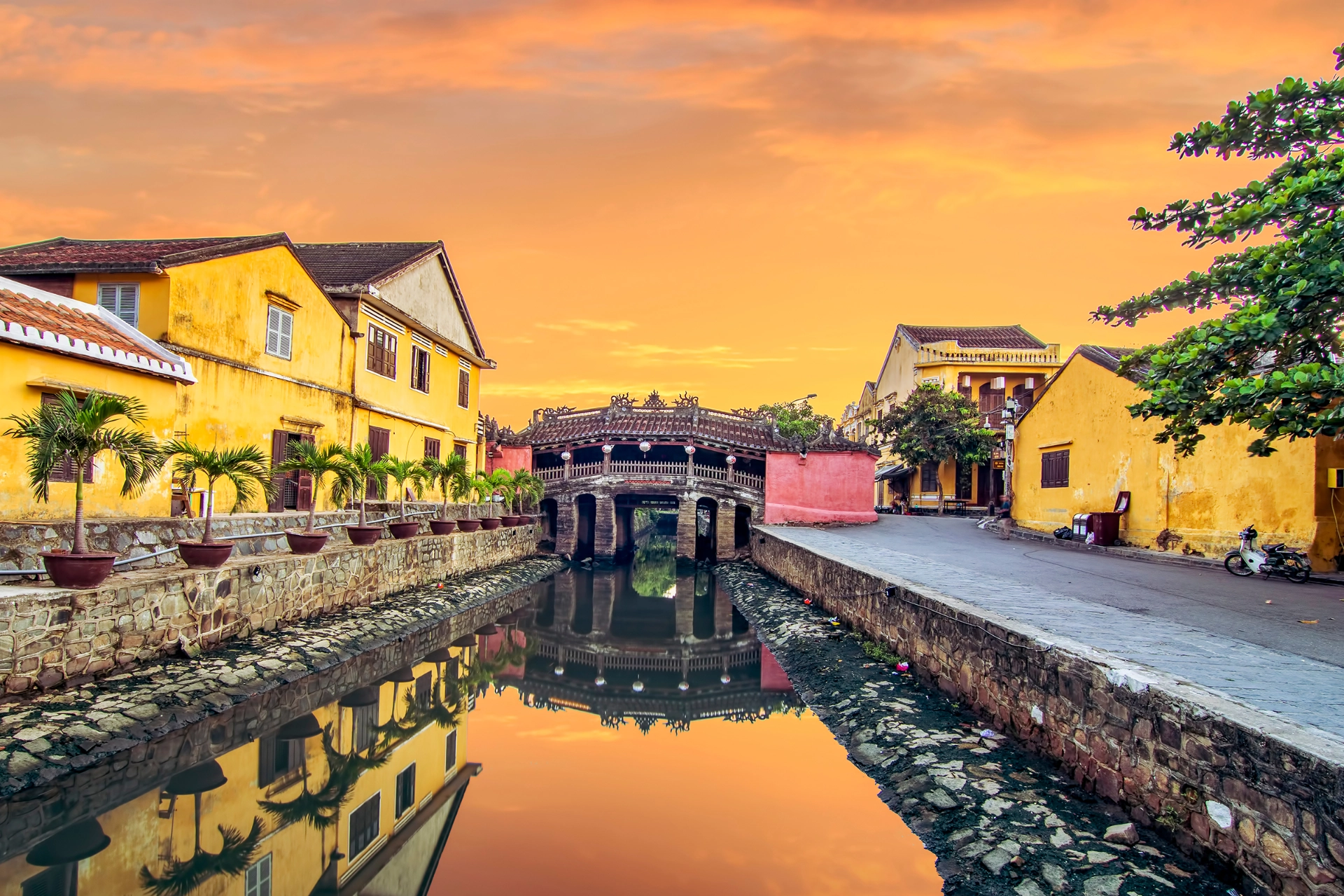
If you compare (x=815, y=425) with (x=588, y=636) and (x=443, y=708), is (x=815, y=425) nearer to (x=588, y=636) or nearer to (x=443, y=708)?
(x=588, y=636)

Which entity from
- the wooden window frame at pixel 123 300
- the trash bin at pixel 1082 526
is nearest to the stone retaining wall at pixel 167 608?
the wooden window frame at pixel 123 300

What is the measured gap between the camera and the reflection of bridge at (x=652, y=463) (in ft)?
92.7

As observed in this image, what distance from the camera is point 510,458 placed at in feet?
97.4

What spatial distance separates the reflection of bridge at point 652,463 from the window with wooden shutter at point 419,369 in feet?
25.5

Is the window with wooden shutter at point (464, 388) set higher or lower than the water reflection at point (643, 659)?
higher

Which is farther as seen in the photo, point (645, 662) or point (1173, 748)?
point (645, 662)

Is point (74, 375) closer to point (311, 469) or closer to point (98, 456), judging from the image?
point (98, 456)

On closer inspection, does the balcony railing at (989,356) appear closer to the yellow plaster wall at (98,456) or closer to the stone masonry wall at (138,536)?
the stone masonry wall at (138,536)

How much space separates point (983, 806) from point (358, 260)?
19501mm

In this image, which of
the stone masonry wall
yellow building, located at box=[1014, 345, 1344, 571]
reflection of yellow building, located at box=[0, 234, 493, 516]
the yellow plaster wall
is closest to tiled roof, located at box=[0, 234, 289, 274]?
reflection of yellow building, located at box=[0, 234, 493, 516]

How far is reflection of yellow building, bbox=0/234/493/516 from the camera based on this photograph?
506 inches

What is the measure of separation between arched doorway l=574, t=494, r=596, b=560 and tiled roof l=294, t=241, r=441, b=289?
436 inches

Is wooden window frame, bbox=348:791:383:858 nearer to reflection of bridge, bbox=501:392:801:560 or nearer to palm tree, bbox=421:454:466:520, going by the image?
palm tree, bbox=421:454:466:520

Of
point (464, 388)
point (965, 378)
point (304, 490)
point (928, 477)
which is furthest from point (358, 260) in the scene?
point (965, 378)
